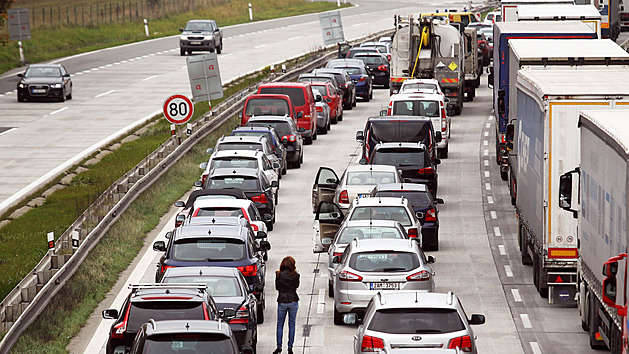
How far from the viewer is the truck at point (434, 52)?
4594 cm

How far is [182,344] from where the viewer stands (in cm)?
1245

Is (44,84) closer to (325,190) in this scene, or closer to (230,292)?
(325,190)

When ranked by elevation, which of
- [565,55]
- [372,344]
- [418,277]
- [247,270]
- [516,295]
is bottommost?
[516,295]

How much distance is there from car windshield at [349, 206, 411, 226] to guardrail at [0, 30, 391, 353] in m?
4.71

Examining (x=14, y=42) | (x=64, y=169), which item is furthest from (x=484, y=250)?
(x=14, y=42)

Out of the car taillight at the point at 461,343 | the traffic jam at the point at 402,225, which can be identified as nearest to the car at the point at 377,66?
the traffic jam at the point at 402,225

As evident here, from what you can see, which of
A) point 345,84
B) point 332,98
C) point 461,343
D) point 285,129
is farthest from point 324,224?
point 345,84

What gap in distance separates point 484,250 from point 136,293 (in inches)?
442

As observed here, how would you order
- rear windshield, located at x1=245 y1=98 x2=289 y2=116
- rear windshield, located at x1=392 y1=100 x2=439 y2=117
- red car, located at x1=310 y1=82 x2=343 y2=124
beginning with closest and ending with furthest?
1. rear windshield, located at x1=245 y1=98 x2=289 y2=116
2. rear windshield, located at x1=392 y1=100 x2=439 y2=117
3. red car, located at x1=310 y1=82 x2=343 y2=124

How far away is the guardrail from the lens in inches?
629

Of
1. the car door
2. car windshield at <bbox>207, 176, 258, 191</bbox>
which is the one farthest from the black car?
car windshield at <bbox>207, 176, 258, 191</bbox>

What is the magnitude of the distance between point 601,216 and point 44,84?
122 feet

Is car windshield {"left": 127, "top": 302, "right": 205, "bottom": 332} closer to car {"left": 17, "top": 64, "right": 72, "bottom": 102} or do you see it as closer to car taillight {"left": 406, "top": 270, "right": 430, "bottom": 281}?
car taillight {"left": 406, "top": 270, "right": 430, "bottom": 281}

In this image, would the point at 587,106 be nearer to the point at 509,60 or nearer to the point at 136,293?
the point at 136,293
